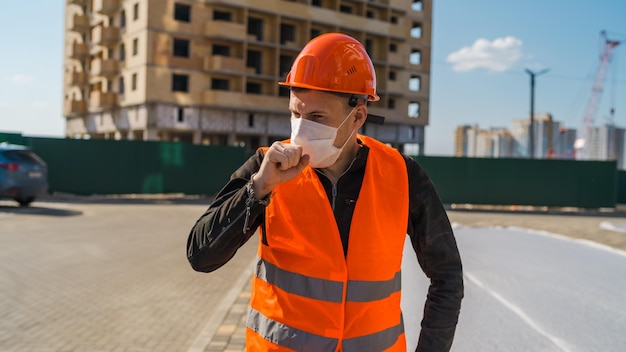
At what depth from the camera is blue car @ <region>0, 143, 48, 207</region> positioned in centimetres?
1589

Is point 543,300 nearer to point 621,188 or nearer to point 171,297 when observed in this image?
point 171,297

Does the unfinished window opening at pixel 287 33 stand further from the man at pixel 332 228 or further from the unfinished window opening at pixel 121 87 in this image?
the man at pixel 332 228

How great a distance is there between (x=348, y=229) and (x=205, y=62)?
45099 mm

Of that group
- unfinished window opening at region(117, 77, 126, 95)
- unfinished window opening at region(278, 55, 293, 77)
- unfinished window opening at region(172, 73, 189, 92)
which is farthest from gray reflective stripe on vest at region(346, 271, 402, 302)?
unfinished window opening at region(278, 55, 293, 77)

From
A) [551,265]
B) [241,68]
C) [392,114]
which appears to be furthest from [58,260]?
[392,114]

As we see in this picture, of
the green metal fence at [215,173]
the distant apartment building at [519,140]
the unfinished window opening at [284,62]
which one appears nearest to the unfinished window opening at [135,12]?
the unfinished window opening at [284,62]

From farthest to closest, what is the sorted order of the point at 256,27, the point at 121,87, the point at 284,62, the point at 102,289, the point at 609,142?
the point at 609,142 → the point at 284,62 → the point at 256,27 → the point at 121,87 → the point at 102,289

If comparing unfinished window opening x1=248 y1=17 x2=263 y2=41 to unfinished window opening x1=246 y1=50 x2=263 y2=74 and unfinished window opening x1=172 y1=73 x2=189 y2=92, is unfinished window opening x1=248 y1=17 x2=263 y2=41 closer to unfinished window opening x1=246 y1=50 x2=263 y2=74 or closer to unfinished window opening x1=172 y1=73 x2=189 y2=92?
unfinished window opening x1=246 y1=50 x2=263 y2=74

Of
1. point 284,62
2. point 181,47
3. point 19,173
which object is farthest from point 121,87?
point 19,173

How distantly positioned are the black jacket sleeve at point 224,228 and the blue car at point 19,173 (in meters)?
15.8

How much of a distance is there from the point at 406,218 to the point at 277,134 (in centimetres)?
4618

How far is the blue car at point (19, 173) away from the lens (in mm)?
15891

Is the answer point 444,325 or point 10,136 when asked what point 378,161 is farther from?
point 10,136

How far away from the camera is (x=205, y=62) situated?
149 feet
